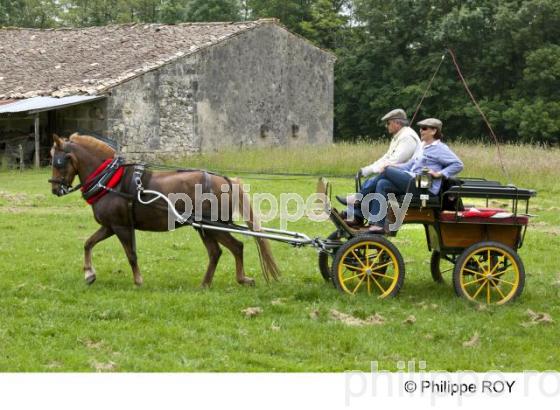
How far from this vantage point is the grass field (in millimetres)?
6746

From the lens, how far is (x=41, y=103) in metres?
27.0

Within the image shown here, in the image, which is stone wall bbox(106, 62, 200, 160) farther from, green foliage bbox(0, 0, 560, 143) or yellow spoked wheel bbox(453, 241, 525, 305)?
yellow spoked wheel bbox(453, 241, 525, 305)

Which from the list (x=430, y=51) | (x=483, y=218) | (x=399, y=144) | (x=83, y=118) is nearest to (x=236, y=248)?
(x=399, y=144)

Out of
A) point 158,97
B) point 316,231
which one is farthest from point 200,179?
point 158,97

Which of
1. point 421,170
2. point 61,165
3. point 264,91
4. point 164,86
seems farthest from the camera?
point 264,91

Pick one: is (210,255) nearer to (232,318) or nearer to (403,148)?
(232,318)

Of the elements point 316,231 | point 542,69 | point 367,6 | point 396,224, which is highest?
point 367,6

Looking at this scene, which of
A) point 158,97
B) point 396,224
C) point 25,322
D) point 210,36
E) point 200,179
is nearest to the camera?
point 25,322

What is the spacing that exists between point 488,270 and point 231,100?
23917mm

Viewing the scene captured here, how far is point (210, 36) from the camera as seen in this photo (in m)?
31.5

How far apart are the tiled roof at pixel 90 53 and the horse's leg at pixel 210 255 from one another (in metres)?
18.9

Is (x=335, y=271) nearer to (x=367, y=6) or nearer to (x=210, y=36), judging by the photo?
(x=210, y=36)

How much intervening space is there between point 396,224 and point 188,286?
8.32 feet

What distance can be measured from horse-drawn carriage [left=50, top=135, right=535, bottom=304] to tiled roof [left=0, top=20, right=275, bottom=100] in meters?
18.5
